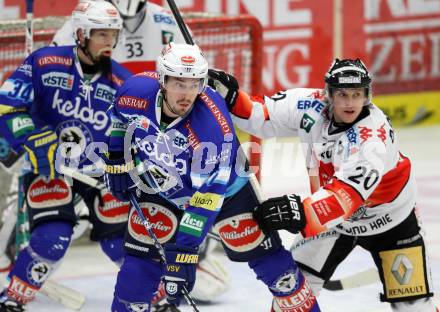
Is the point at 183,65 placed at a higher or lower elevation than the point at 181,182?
higher

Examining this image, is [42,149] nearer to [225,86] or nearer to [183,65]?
[225,86]

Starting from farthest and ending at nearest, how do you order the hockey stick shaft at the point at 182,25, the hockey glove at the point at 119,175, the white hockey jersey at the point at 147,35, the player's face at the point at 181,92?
the white hockey jersey at the point at 147,35 → the hockey stick shaft at the point at 182,25 → the hockey glove at the point at 119,175 → the player's face at the point at 181,92

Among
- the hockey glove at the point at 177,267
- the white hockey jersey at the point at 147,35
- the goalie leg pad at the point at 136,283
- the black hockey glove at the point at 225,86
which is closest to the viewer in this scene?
the hockey glove at the point at 177,267

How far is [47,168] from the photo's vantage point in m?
5.67

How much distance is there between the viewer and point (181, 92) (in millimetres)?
4926

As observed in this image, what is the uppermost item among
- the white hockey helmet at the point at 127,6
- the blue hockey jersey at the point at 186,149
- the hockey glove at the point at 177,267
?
the white hockey helmet at the point at 127,6

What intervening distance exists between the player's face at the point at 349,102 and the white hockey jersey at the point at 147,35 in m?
1.91

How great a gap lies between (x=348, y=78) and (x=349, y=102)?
106 millimetres

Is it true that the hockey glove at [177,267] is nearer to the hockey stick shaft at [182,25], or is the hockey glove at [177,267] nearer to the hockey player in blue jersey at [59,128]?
the hockey player in blue jersey at [59,128]

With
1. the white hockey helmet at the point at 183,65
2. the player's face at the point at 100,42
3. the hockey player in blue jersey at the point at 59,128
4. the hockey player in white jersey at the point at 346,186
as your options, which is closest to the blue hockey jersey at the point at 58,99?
the hockey player in blue jersey at the point at 59,128

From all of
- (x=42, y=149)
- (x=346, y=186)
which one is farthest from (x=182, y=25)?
(x=346, y=186)

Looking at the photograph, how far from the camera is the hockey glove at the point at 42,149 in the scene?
5652 mm

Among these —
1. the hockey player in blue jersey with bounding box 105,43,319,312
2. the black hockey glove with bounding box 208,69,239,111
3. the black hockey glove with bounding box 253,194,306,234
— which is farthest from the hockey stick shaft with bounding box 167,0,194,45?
the black hockey glove with bounding box 253,194,306,234

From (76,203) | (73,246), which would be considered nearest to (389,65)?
(73,246)
